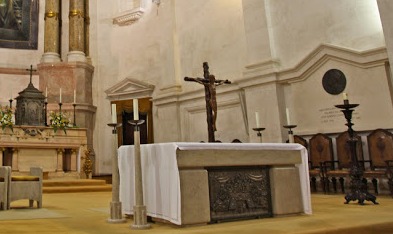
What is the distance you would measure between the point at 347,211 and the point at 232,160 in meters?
1.63

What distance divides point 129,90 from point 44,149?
387 cm

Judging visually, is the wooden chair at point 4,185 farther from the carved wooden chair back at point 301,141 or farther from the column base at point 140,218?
the carved wooden chair back at point 301,141

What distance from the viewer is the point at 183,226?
3.47 meters

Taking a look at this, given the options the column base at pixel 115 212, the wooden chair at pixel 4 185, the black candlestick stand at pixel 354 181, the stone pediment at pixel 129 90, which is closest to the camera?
the column base at pixel 115 212

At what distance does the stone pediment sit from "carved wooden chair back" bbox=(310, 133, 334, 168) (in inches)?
250

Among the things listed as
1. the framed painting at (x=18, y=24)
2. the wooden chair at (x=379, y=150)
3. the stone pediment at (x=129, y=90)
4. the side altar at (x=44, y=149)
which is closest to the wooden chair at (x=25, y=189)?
the side altar at (x=44, y=149)

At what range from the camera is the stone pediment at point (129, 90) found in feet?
41.9

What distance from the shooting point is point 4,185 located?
217 inches

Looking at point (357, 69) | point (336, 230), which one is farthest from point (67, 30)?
point (336, 230)

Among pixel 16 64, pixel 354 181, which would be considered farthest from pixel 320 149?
pixel 16 64

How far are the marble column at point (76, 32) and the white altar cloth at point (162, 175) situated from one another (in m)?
9.39

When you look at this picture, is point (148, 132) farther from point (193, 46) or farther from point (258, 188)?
point (258, 188)

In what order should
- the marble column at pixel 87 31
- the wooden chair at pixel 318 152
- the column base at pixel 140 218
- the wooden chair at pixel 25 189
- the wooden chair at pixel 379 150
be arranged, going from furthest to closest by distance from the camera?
1. the marble column at pixel 87 31
2. the wooden chair at pixel 318 152
3. the wooden chair at pixel 379 150
4. the wooden chair at pixel 25 189
5. the column base at pixel 140 218

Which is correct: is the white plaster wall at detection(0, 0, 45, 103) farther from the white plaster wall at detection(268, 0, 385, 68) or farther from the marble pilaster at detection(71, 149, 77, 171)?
the white plaster wall at detection(268, 0, 385, 68)
